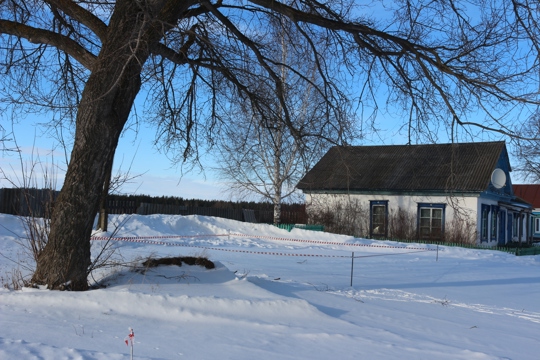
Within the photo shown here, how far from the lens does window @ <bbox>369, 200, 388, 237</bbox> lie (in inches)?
1217

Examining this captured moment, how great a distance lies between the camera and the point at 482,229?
28.9 m

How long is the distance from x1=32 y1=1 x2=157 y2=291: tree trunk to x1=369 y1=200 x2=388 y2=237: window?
81.0 feet

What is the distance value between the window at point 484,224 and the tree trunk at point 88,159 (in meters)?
25.1

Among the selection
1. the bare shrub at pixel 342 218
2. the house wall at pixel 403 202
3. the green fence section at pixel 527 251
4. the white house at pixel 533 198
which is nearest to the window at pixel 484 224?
the house wall at pixel 403 202

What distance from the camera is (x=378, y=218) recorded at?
103 feet

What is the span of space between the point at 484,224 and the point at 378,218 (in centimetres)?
599

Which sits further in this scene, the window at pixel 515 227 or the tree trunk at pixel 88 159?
the window at pixel 515 227

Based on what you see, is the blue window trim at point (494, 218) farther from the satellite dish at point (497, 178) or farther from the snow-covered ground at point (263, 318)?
the snow-covered ground at point (263, 318)

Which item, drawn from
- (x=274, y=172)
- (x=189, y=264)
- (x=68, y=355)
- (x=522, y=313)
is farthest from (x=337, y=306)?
(x=274, y=172)

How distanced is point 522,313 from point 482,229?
64.6 feet

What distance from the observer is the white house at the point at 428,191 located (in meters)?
28.0

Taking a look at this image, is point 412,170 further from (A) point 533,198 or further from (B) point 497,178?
(A) point 533,198

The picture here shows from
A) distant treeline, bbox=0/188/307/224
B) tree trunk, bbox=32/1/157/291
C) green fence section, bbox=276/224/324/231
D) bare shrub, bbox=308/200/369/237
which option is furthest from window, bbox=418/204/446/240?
tree trunk, bbox=32/1/157/291

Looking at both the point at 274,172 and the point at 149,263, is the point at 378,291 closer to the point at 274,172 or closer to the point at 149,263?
the point at 149,263
